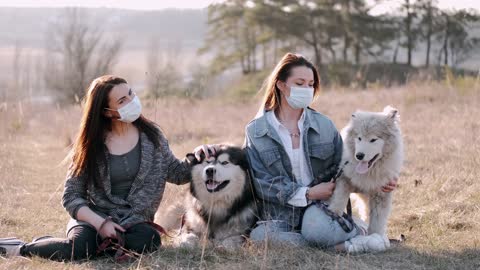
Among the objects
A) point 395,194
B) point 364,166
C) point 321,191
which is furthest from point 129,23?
point 364,166

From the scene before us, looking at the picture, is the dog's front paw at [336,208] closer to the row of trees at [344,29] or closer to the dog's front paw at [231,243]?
the dog's front paw at [231,243]

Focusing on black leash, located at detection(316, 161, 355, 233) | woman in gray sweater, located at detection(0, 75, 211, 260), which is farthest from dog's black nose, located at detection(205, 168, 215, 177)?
black leash, located at detection(316, 161, 355, 233)

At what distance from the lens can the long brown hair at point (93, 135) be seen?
4.08 meters

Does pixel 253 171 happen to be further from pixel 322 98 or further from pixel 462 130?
pixel 322 98

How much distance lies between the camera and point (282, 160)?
4.27m

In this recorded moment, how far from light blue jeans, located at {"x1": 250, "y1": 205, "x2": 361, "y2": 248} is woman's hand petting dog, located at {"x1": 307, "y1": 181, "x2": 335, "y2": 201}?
0.08 metres

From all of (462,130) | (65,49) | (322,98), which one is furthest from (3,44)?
(462,130)

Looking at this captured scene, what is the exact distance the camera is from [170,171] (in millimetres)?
4410

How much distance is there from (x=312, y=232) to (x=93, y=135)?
1697 mm

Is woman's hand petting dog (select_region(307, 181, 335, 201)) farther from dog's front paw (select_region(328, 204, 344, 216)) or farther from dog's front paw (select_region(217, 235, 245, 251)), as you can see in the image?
dog's front paw (select_region(217, 235, 245, 251))

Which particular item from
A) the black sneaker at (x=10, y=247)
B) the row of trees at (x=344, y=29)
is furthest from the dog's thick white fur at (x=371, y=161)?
the row of trees at (x=344, y=29)

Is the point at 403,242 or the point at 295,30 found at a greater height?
the point at 295,30

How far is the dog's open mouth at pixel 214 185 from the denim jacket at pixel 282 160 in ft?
0.82

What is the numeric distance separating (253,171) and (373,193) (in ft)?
2.92
